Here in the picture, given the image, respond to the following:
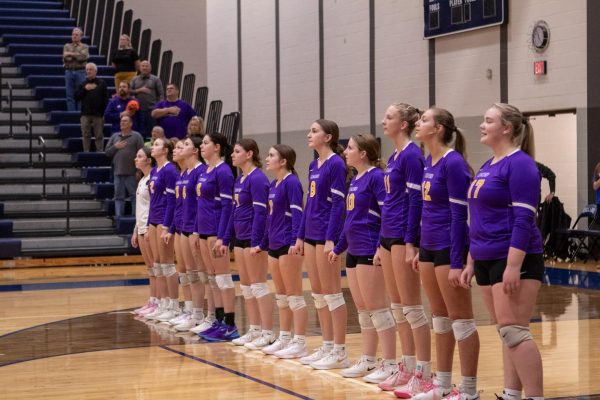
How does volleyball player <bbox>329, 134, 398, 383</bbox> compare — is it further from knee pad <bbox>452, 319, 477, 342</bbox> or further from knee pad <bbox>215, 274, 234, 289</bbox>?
knee pad <bbox>215, 274, 234, 289</bbox>

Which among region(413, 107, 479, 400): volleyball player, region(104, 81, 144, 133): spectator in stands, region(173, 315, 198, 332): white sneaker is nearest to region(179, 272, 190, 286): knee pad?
region(173, 315, 198, 332): white sneaker

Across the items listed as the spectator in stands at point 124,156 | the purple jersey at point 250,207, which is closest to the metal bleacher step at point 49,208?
the spectator in stands at point 124,156

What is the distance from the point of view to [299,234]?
24.7 ft

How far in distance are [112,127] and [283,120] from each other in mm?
4935

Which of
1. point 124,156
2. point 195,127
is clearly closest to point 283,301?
point 195,127

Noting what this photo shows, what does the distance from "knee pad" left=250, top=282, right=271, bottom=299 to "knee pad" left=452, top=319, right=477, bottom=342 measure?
2.74 m

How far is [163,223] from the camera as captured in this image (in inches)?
394

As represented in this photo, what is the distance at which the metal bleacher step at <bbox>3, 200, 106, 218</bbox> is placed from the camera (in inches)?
647

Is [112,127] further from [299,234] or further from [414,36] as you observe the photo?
[299,234]

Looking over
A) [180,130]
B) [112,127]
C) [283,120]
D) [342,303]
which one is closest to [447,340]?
[342,303]

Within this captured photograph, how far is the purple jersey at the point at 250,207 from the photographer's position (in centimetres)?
818

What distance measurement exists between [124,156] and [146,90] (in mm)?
2657

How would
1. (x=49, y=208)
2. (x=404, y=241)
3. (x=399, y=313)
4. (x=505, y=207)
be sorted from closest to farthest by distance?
(x=505, y=207), (x=404, y=241), (x=399, y=313), (x=49, y=208)

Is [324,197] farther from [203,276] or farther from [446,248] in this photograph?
[203,276]
